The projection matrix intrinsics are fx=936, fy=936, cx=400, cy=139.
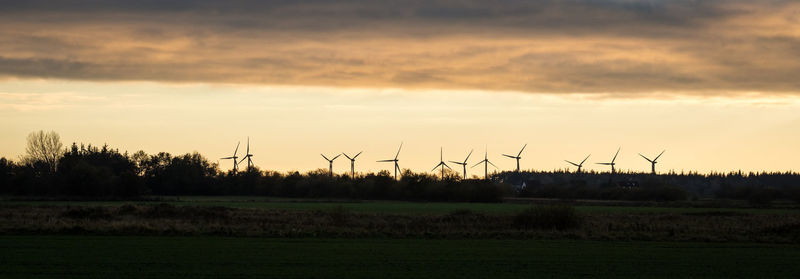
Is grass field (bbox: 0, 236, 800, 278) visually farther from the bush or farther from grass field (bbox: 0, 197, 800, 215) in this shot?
grass field (bbox: 0, 197, 800, 215)

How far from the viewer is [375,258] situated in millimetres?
37719

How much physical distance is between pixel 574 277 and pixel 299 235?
83.5ft

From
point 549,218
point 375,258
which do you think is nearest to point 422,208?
point 549,218

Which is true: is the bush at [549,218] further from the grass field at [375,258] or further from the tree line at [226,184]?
Answer: the tree line at [226,184]

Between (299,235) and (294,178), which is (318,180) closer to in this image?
(294,178)

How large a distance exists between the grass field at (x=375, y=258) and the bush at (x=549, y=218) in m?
17.1

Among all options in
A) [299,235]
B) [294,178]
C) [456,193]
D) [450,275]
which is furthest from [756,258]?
[294,178]

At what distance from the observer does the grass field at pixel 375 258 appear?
103 feet

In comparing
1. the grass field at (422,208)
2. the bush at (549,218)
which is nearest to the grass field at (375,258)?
the bush at (549,218)

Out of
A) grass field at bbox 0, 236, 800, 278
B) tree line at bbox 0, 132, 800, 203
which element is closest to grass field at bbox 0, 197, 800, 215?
tree line at bbox 0, 132, 800, 203

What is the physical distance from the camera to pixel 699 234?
58.1m

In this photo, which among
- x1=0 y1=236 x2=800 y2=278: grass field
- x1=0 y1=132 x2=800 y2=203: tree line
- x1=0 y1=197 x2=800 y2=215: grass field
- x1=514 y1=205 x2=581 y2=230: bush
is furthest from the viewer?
x1=0 y1=132 x2=800 y2=203: tree line

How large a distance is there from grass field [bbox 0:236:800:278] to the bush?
17.1 meters

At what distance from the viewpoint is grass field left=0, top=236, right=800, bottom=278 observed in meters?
31.4
